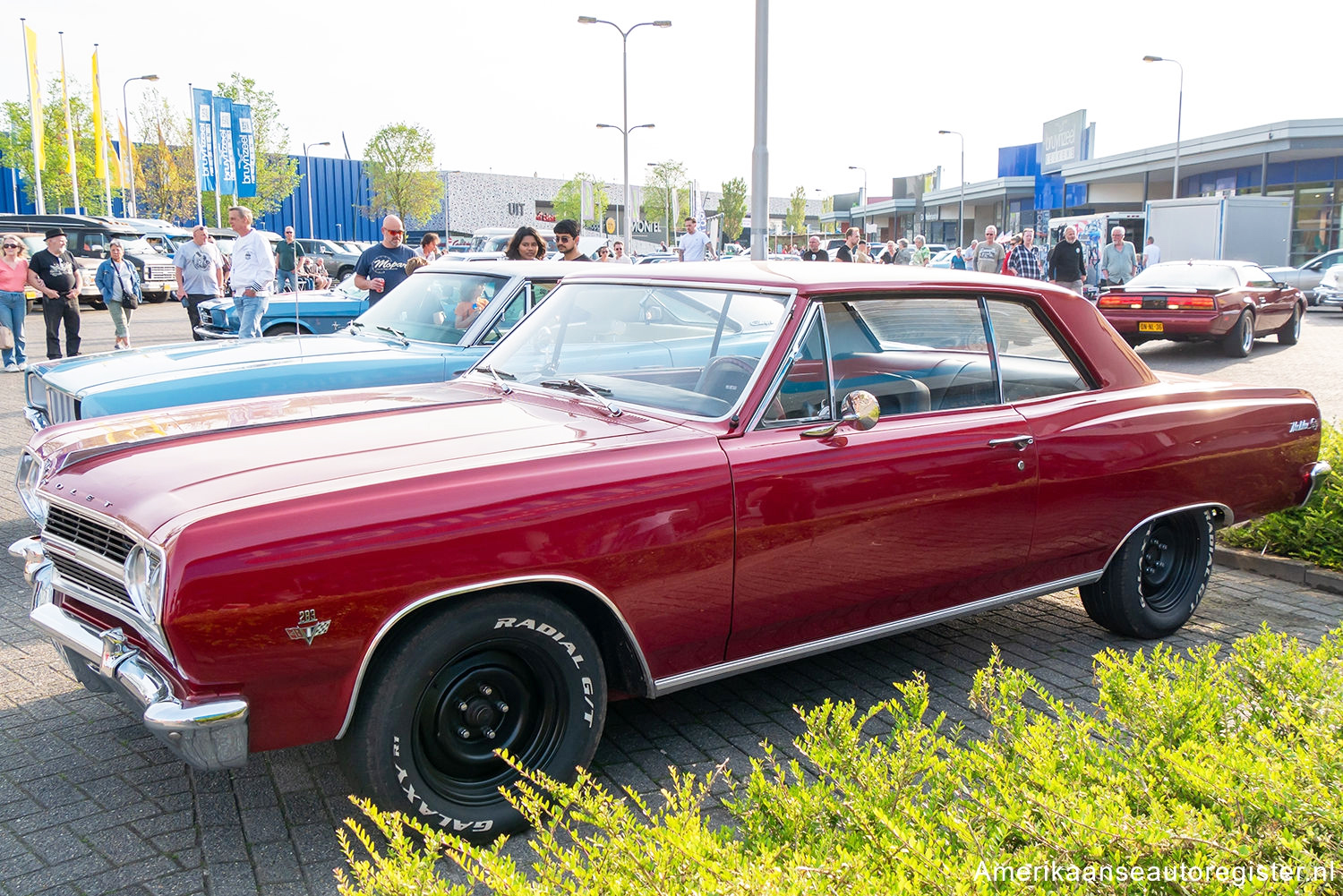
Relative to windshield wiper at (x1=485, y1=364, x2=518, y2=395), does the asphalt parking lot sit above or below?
below

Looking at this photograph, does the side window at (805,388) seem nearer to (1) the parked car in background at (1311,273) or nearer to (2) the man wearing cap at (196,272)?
(2) the man wearing cap at (196,272)

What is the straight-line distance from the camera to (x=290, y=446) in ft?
11.0

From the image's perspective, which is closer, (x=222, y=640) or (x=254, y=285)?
(x=222, y=640)

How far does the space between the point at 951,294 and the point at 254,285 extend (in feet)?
26.1

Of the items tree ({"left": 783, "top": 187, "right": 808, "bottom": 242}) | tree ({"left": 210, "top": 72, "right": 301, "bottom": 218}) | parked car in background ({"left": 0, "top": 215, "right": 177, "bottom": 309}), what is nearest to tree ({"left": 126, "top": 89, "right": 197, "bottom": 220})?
tree ({"left": 210, "top": 72, "right": 301, "bottom": 218})

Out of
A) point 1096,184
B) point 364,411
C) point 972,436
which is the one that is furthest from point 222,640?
point 1096,184

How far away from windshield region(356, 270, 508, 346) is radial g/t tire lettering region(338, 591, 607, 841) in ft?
13.0

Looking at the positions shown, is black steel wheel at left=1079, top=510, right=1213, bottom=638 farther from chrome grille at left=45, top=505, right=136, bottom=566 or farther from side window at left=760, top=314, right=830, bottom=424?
chrome grille at left=45, top=505, right=136, bottom=566

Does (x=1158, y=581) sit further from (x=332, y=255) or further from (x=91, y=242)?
(x=332, y=255)

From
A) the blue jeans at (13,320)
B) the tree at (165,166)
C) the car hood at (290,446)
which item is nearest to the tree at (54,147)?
the tree at (165,166)

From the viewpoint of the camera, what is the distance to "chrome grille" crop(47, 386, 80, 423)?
224 inches

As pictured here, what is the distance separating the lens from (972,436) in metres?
3.91

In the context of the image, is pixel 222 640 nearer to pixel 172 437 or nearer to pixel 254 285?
pixel 172 437

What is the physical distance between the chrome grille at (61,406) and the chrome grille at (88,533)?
268cm
